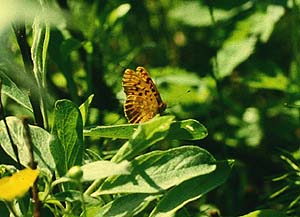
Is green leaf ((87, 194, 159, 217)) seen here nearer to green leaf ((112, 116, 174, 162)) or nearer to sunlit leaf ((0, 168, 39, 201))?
green leaf ((112, 116, 174, 162))

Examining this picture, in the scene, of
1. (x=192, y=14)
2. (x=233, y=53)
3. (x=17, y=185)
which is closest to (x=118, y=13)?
(x=233, y=53)

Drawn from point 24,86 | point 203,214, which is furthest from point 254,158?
point 24,86

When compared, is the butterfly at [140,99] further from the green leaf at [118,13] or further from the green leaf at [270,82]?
the green leaf at [270,82]

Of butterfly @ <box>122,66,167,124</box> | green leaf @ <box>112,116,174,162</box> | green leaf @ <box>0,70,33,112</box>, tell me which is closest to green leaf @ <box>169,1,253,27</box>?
butterfly @ <box>122,66,167,124</box>

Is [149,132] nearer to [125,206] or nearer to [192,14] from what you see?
[125,206]

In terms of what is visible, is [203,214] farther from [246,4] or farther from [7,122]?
[246,4]
